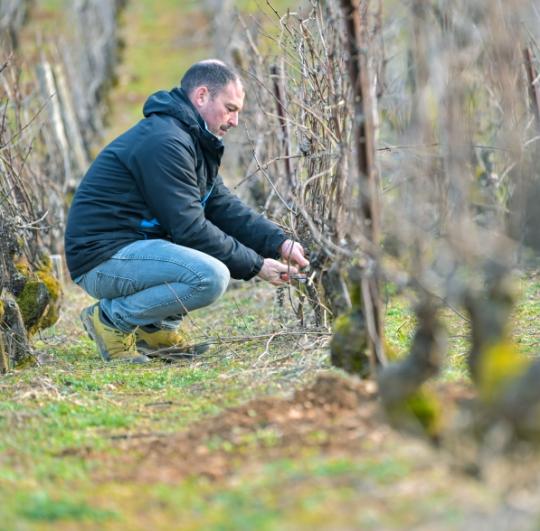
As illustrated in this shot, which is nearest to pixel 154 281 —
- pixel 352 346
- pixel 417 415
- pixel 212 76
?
pixel 212 76

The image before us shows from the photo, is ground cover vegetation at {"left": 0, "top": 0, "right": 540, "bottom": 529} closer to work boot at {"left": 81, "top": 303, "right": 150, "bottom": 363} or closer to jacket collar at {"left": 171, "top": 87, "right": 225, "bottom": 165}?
work boot at {"left": 81, "top": 303, "right": 150, "bottom": 363}

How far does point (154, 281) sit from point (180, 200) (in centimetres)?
51

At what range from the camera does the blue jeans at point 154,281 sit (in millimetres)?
5801

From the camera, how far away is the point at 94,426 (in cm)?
425

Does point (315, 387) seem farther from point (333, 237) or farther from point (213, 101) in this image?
point (213, 101)

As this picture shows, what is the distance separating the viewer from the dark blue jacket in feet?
18.6

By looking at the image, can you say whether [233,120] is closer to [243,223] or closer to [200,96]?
[200,96]

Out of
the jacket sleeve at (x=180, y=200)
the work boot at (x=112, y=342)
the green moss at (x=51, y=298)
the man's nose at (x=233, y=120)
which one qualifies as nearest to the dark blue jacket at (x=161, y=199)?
the jacket sleeve at (x=180, y=200)

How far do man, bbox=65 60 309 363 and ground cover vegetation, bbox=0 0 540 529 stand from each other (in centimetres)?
26

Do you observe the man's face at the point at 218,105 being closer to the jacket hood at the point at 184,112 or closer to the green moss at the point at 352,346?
the jacket hood at the point at 184,112

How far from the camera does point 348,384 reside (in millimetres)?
3859

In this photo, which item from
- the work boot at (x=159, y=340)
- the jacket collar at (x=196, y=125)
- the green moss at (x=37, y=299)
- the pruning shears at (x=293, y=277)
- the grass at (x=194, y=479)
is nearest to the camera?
the grass at (x=194, y=479)

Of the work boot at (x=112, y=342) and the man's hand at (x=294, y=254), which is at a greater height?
the man's hand at (x=294, y=254)

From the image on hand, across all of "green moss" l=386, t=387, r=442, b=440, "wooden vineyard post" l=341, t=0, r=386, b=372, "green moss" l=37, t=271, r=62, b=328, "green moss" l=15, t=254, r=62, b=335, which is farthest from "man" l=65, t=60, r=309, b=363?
"green moss" l=386, t=387, r=442, b=440
